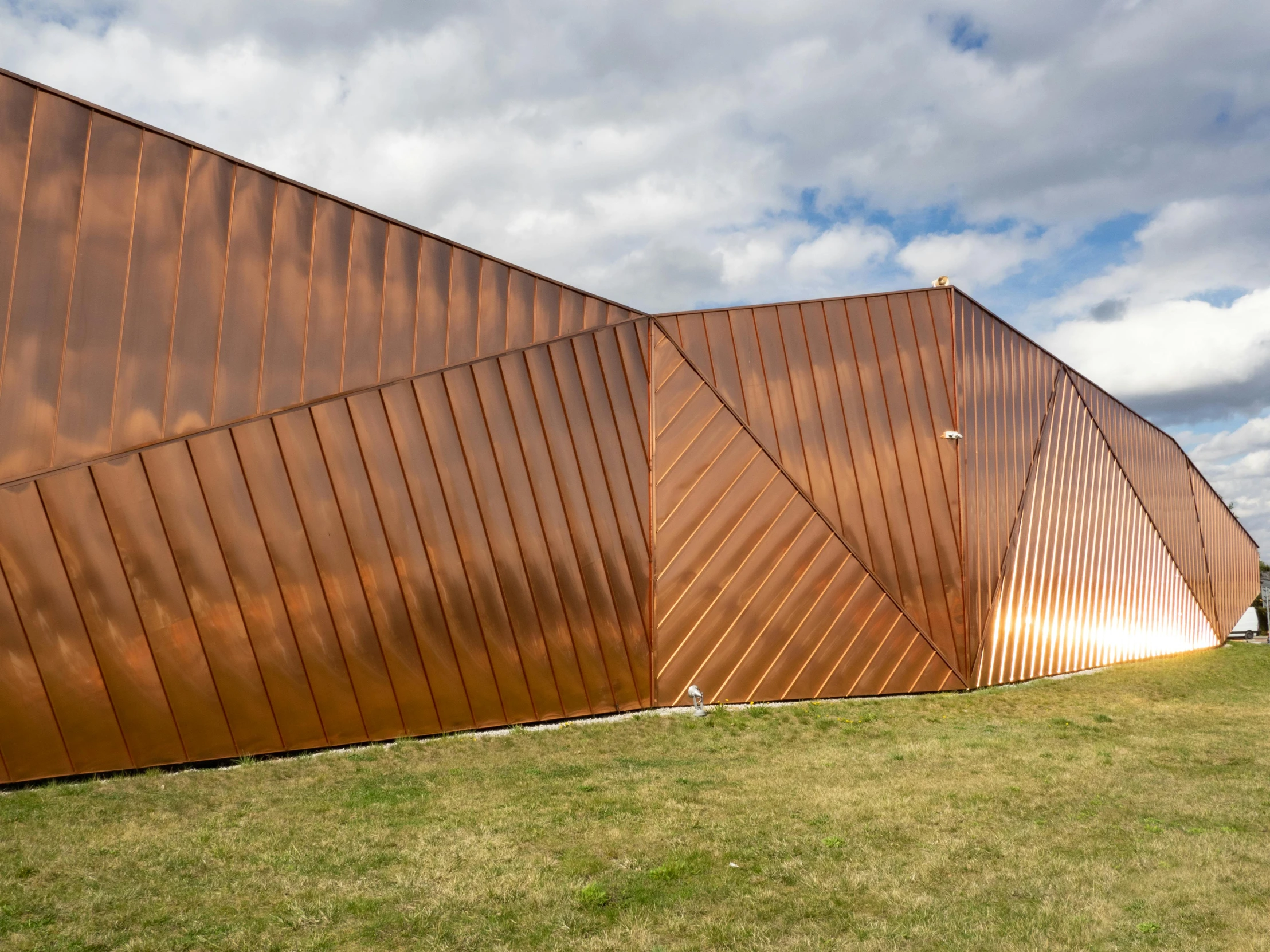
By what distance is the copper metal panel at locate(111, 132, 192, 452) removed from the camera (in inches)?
374

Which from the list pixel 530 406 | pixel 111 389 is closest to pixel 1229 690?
pixel 530 406

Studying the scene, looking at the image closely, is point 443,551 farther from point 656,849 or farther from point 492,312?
point 656,849

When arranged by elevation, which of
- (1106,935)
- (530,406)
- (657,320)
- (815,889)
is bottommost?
(1106,935)

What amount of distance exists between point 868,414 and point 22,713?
1279cm

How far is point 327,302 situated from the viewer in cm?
1105

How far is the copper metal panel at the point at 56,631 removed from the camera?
28.7ft

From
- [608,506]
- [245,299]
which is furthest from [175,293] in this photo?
[608,506]

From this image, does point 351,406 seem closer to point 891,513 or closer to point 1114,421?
point 891,513

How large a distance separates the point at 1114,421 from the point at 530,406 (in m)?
18.6

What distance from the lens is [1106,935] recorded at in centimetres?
541

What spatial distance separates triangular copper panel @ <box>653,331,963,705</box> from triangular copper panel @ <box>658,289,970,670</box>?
372 millimetres

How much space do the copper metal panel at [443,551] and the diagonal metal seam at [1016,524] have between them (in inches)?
372

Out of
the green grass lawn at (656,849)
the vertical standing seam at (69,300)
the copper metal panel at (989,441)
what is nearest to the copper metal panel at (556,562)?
the green grass lawn at (656,849)

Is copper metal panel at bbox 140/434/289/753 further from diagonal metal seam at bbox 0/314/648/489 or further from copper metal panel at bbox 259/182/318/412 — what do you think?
copper metal panel at bbox 259/182/318/412
